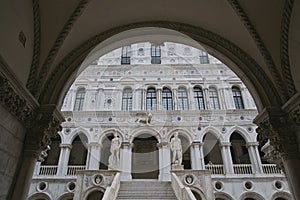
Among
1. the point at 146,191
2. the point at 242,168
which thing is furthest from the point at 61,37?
the point at 242,168

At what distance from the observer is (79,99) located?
17875mm

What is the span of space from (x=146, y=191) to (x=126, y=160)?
188 inches

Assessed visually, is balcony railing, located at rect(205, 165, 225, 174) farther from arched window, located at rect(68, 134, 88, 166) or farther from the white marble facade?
arched window, located at rect(68, 134, 88, 166)

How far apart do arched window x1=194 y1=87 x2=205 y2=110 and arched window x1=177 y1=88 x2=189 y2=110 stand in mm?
782

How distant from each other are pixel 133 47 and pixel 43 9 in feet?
56.0

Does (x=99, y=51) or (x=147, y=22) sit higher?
(x=147, y=22)

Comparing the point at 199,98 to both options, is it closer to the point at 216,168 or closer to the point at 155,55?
the point at 216,168

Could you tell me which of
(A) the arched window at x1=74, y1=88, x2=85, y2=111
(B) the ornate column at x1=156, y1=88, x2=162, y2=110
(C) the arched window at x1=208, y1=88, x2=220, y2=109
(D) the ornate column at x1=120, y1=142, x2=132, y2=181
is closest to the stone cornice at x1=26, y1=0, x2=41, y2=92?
(D) the ornate column at x1=120, y1=142, x2=132, y2=181

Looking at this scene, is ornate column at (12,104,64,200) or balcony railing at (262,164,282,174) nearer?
ornate column at (12,104,64,200)

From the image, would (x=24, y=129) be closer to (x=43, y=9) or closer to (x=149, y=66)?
(x=43, y=9)

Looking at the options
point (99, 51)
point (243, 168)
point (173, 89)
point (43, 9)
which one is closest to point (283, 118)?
point (99, 51)

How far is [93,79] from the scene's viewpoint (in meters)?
18.5

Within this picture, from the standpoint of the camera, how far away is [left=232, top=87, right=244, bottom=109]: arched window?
57.5 feet

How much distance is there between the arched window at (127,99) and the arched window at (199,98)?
17.3 feet
